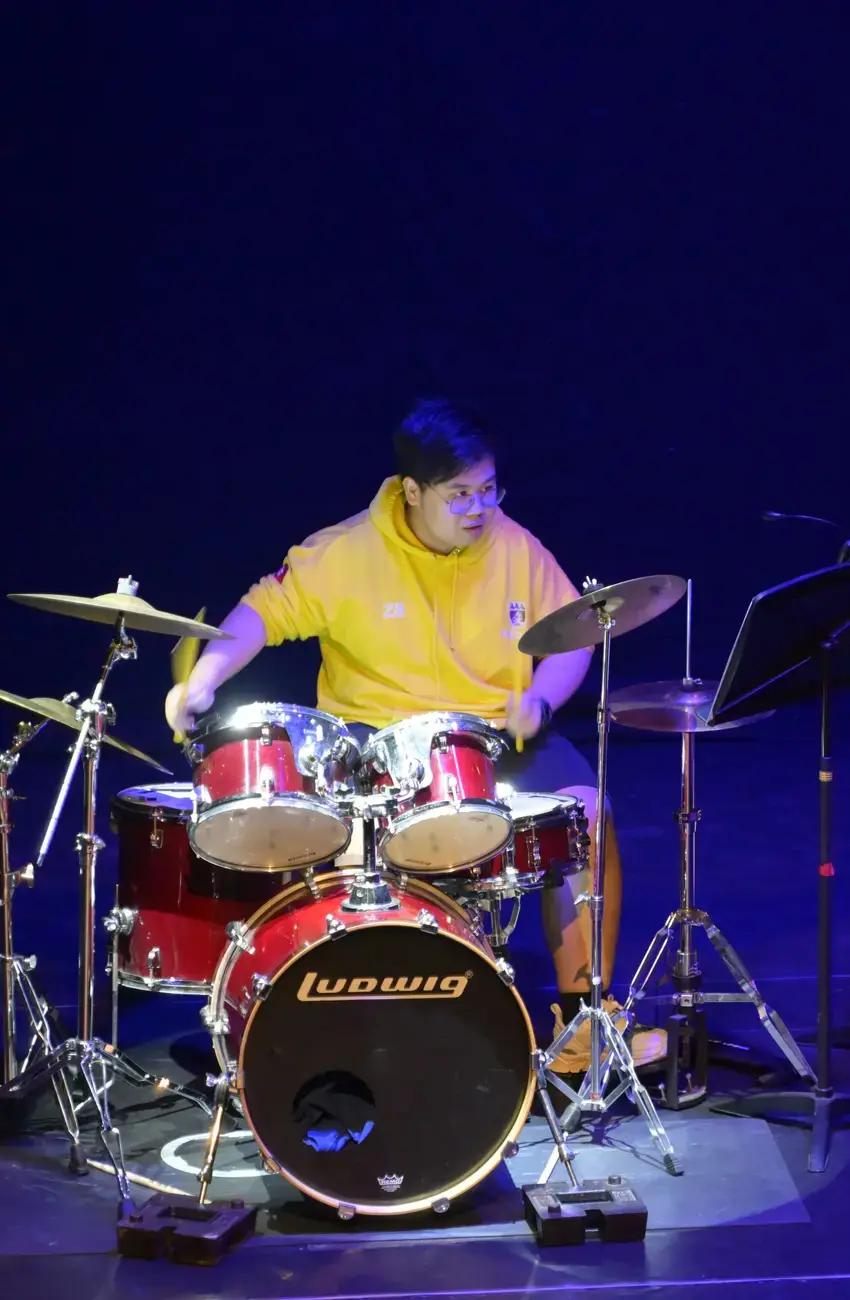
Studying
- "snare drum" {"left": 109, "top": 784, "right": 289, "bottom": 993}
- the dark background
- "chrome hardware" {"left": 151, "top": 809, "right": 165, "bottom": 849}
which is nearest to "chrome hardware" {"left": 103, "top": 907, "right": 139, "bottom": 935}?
"snare drum" {"left": 109, "top": 784, "right": 289, "bottom": 993}

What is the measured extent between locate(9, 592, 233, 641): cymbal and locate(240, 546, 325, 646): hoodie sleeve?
0.81 m

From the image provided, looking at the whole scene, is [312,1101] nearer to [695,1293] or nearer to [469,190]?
[695,1293]

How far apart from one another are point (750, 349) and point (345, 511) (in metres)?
2.25

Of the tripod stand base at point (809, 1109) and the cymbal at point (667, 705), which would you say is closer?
the tripod stand base at point (809, 1109)

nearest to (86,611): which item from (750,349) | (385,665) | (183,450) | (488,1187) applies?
Answer: (385,665)

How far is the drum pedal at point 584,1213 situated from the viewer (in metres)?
2.65

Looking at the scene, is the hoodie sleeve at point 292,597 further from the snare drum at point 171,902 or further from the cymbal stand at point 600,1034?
the cymbal stand at point 600,1034

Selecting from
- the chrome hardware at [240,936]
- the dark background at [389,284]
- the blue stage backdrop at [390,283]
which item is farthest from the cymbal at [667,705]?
the blue stage backdrop at [390,283]

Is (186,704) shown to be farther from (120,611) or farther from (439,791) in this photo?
(439,791)

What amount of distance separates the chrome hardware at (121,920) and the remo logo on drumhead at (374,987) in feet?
2.23

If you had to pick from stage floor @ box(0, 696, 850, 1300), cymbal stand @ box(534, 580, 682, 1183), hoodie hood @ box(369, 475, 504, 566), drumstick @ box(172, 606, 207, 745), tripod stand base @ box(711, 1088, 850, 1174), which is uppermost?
hoodie hood @ box(369, 475, 504, 566)

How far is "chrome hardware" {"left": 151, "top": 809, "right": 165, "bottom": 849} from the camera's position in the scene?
10.7 ft

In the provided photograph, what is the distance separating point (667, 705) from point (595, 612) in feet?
0.97

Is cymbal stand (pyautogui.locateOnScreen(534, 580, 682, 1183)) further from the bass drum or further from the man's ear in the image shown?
the man's ear
